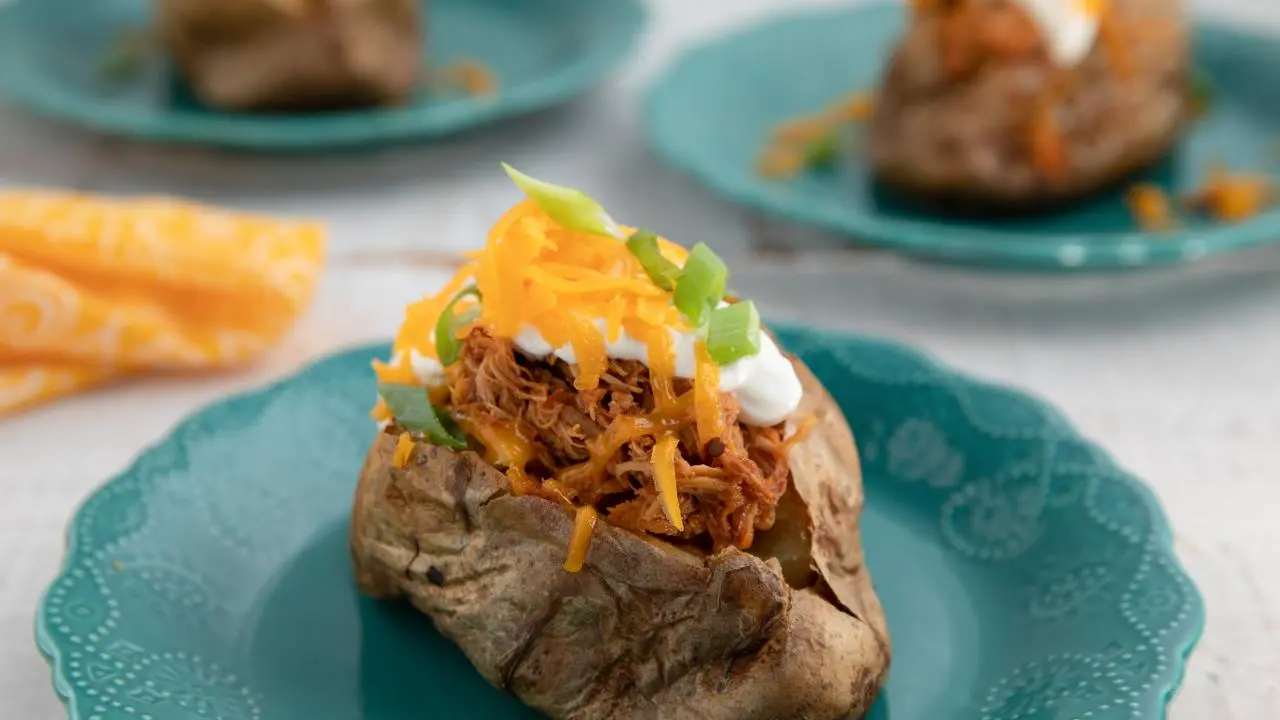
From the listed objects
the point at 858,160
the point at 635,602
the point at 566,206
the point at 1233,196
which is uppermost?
the point at 566,206

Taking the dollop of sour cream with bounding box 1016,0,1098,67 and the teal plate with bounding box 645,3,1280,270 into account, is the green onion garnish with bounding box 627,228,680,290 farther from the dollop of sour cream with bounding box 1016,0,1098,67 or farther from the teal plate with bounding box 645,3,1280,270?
the dollop of sour cream with bounding box 1016,0,1098,67

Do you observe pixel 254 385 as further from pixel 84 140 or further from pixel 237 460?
pixel 84 140

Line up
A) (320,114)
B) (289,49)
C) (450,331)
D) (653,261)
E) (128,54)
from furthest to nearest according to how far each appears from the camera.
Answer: (128,54) < (320,114) < (289,49) < (450,331) < (653,261)

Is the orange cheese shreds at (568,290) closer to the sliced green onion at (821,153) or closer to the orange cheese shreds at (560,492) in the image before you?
the orange cheese shreds at (560,492)

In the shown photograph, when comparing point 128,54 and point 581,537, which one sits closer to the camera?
point 581,537

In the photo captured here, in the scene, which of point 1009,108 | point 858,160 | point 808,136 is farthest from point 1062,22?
point 808,136

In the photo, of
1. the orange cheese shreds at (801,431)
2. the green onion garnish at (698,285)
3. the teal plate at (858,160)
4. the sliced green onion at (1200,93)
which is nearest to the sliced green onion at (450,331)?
the green onion garnish at (698,285)

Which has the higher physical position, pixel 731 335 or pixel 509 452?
pixel 731 335

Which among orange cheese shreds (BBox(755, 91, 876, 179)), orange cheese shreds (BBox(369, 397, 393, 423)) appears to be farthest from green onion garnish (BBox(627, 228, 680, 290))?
orange cheese shreds (BBox(755, 91, 876, 179))

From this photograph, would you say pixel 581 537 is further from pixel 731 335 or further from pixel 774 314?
pixel 774 314
